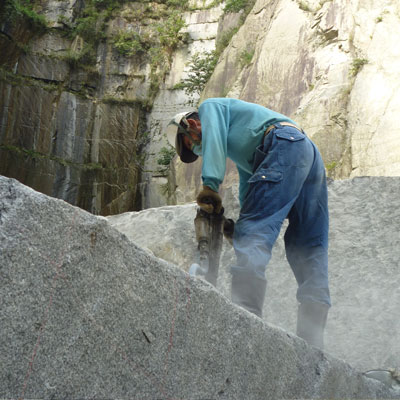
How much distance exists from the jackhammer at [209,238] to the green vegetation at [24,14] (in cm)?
1440

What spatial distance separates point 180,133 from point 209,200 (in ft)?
1.74

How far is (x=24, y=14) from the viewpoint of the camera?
50.4 ft

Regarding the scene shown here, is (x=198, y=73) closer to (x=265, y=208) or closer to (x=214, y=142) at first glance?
(x=214, y=142)

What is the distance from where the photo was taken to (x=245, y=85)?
35.1 feet

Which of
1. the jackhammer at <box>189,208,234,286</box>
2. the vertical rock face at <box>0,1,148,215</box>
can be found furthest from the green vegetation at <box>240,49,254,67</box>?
the jackhammer at <box>189,208,234,286</box>

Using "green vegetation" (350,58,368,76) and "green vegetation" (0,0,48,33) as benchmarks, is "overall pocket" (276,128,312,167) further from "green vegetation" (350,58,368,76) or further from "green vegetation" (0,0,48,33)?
"green vegetation" (0,0,48,33)

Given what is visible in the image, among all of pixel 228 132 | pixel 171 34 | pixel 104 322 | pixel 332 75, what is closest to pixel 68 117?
pixel 171 34

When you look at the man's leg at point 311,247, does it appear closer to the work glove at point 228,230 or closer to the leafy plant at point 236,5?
the work glove at point 228,230

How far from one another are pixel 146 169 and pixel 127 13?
16.6 ft

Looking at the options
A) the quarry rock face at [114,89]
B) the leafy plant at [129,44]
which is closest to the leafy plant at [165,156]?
the quarry rock face at [114,89]

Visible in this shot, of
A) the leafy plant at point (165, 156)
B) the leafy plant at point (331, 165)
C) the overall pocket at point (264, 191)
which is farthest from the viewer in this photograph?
the leafy plant at point (165, 156)

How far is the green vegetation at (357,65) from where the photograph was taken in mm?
8805

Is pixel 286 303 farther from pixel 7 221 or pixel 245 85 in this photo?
pixel 245 85

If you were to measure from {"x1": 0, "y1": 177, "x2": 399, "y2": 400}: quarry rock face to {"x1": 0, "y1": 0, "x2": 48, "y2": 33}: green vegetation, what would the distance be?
1546 centimetres
